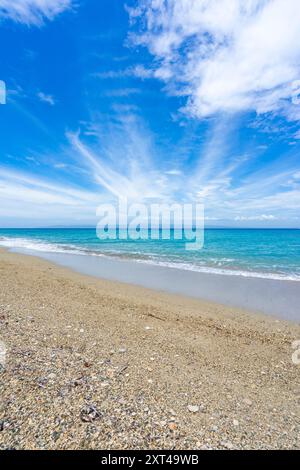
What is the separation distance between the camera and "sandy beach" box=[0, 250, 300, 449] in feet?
9.19

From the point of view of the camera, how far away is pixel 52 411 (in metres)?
2.97

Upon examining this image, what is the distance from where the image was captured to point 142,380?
12.9 ft

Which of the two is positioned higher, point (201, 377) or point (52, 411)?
point (52, 411)

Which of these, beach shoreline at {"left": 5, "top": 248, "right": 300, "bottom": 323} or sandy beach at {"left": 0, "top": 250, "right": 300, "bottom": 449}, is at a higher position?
sandy beach at {"left": 0, "top": 250, "right": 300, "bottom": 449}

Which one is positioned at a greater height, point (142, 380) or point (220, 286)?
point (142, 380)

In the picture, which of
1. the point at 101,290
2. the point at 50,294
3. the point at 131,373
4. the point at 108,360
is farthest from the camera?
the point at 101,290

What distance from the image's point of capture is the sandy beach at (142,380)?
2.80 metres

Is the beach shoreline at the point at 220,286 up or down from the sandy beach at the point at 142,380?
down

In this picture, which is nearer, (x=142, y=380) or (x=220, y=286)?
(x=142, y=380)

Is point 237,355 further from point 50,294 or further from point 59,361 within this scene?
point 50,294

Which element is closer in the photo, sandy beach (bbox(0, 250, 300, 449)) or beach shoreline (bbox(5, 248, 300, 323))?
sandy beach (bbox(0, 250, 300, 449))

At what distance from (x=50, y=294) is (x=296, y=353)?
8.33m

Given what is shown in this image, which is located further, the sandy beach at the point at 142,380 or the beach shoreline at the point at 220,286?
the beach shoreline at the point at 220,286

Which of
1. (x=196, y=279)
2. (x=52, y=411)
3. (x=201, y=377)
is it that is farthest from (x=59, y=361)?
(x=196, y=279)
